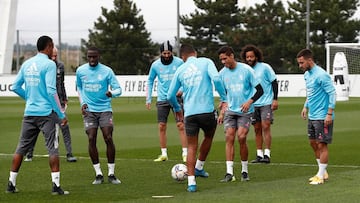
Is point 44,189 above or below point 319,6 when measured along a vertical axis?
below

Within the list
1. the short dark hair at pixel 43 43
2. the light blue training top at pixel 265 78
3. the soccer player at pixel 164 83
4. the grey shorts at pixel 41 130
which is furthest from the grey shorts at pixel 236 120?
the short dark hair at pixel 43 43

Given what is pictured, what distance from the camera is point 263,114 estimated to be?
1814 centimetres

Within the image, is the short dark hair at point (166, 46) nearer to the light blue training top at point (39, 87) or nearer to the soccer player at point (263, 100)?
the soccer player at point (263, 100)

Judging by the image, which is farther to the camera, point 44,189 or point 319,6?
point 319,6

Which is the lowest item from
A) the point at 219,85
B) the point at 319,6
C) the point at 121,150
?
the point at 121,150

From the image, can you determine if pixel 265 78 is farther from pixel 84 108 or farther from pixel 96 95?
pixel 84 108

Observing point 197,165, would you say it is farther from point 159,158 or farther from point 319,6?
point 319,6

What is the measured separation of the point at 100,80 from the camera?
49.9 ft

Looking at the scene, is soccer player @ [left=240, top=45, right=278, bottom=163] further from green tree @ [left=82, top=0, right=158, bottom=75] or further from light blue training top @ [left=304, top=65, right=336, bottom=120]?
green tree @ [left=82, top=0, right=158, bottom=75]

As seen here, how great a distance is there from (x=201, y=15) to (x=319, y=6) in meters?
9.92

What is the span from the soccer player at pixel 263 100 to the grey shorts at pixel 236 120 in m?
2.56

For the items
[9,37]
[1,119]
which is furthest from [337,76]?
[9,37]

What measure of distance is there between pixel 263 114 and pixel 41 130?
19.8ft

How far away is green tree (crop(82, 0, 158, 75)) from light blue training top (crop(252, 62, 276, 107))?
5626 centimetres
